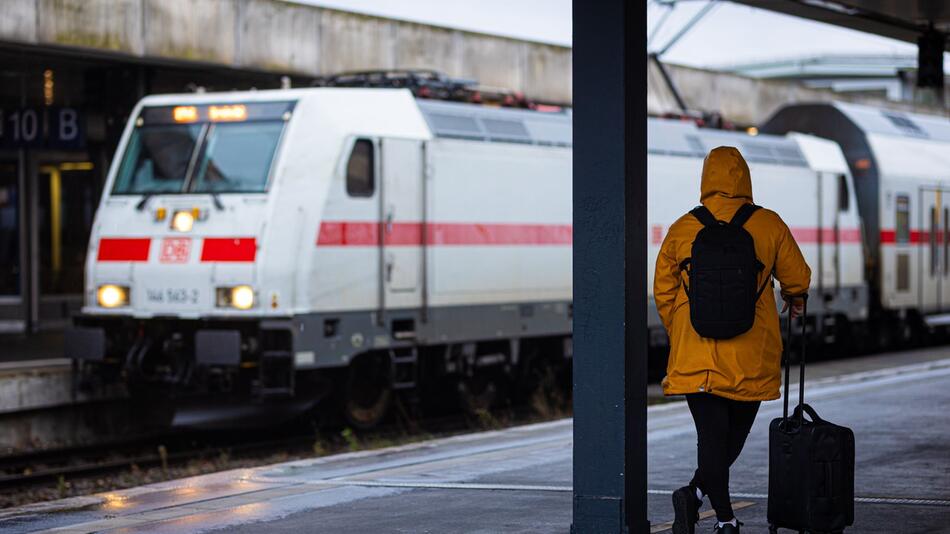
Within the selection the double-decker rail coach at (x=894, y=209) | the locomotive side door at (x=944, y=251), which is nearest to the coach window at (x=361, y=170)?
the double-decker rail coach at (x=894, y=209)

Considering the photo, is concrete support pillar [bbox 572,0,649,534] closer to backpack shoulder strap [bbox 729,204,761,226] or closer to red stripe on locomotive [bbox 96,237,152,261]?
backpack shoulder strap [bbox 729,204,761,226]

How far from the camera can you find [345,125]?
15023 mm

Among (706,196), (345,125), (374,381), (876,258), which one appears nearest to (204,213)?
(345,125)

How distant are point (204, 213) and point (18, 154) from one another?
10.4 m

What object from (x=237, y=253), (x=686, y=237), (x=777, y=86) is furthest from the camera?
(x=777, y=86)

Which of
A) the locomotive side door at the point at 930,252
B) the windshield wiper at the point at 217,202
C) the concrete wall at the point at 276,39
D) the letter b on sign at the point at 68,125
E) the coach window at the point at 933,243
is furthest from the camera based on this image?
the coach window at the point at 933,243

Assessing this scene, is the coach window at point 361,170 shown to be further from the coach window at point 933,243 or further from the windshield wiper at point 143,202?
the coach window at point 933,243

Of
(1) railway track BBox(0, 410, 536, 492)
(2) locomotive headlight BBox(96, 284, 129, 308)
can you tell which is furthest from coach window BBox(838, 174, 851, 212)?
(2) locomotive headlight BBox(96, 284, 129, 308)

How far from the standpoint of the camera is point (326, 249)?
14.7 m

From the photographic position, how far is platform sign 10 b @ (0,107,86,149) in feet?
63.8

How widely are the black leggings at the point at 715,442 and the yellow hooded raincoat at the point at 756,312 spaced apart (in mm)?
99

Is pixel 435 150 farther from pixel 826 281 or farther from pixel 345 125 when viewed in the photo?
pixel 826 281

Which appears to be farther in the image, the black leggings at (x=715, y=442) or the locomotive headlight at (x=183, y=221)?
the locomotive headlight at (x=183, y=221)

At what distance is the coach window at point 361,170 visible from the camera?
49.3 ft
